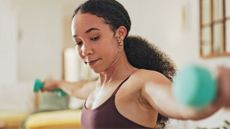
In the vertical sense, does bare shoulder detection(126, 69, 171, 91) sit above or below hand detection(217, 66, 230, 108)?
below

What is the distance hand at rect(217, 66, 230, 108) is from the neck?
0.50m

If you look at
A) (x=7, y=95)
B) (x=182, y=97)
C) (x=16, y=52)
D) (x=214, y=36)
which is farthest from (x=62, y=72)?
(x=182, y=97)

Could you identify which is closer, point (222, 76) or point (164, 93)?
point (222, 76)

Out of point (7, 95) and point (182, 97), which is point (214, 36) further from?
point (7, 95)

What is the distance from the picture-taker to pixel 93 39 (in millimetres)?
774

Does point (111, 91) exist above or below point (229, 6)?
below

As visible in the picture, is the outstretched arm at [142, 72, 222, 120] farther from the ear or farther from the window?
the window

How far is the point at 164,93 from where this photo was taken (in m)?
0.62

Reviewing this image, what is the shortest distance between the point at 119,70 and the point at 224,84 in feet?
1.72

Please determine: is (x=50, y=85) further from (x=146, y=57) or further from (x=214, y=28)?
(x=214, y=28)

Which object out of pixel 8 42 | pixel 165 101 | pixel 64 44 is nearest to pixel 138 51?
pixel 165 101

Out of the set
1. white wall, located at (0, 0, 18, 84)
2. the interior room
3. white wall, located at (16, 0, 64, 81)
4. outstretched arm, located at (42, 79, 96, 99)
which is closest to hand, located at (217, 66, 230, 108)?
outstretched arm, located at (42, 79, 96, 99)

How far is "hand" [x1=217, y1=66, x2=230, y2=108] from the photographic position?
0.35m

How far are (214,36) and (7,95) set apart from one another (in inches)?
116
